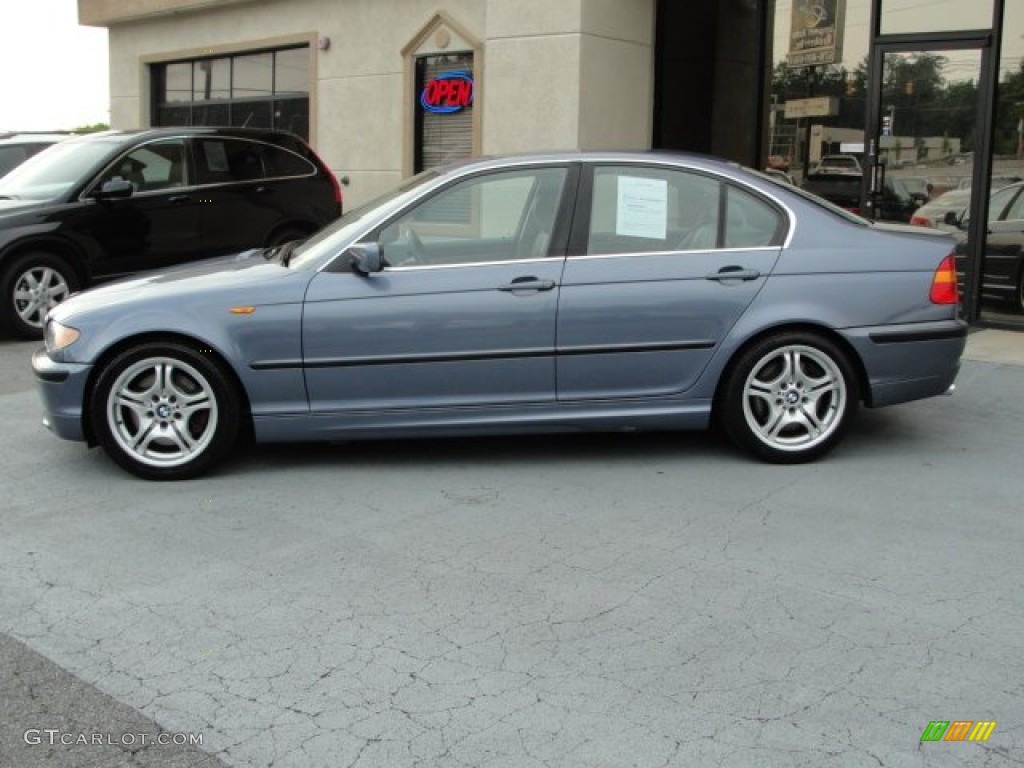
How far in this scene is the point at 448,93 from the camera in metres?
13.3

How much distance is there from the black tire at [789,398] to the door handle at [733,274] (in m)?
0.33

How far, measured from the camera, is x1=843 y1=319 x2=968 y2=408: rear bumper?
5.56 meters

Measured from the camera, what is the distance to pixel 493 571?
4270 mm

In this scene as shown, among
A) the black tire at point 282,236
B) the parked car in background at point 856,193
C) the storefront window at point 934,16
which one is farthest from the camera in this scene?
the black tire at point 282,236

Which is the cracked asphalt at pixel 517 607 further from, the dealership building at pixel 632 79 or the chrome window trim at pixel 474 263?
the dealership building at pixel 632 79

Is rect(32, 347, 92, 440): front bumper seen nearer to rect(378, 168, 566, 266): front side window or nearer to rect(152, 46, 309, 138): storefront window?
rect(378, 168, 566, 266): front side window

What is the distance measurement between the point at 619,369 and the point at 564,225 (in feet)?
2.57

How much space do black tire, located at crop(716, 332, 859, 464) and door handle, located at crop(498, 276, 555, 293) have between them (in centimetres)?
104

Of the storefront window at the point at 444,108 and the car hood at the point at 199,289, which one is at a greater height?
the storefront window at the point at 444,108

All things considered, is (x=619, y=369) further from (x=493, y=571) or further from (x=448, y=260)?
(x=493, y=571)

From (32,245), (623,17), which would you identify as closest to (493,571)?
(32,245)

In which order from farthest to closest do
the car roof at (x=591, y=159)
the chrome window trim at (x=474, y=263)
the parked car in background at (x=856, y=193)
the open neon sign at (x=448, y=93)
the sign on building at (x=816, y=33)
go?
the open neon sign at (x=448, y=93)
the sign on building at (x=816, y=33)
the parked car in background at (x=856, y=193)
the car roof at (x=591, y=159)
the chrome window trim at (x=474, y=263)

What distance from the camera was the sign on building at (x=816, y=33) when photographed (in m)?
10.6

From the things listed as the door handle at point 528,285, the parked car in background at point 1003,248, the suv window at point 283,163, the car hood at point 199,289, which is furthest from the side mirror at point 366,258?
the parked car in background at point 1003,248
